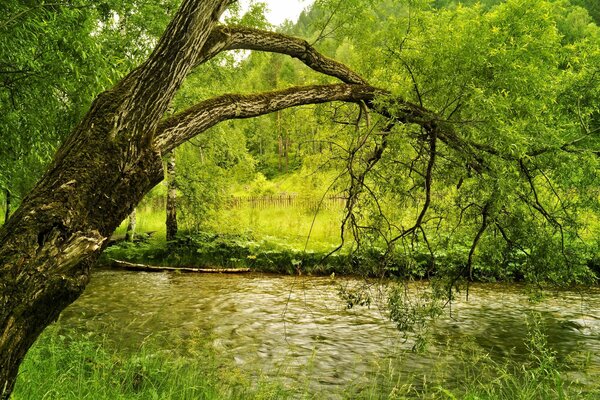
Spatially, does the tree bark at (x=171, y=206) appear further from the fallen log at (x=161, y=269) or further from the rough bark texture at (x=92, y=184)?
the rough bark texture at (x=92, y=184)

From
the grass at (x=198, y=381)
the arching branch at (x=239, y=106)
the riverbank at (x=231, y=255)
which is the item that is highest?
the arching branch at (x=239, y=106)

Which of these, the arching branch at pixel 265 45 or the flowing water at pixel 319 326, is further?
the flowing water at pixel 319 326

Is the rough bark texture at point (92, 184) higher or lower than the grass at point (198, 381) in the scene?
higher

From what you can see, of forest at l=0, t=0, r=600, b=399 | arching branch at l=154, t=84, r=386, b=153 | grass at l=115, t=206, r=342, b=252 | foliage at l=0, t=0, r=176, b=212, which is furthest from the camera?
grass at l=115, t=206, r=342, b=252

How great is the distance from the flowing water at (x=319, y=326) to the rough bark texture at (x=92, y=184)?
311 centimetres

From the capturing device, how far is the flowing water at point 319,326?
670 centimetres

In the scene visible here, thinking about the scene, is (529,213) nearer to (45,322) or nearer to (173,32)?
(173,32)

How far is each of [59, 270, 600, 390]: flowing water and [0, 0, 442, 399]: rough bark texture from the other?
3111 mm

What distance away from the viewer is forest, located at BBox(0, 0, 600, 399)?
130 inches

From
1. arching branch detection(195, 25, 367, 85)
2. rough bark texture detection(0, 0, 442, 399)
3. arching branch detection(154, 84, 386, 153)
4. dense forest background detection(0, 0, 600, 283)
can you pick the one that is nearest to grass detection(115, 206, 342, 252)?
dense forest background detection(0, 0, 600, 283)

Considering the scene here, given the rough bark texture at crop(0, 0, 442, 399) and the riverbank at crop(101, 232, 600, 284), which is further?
the riverbank at crop(101, 232, 600, 284)

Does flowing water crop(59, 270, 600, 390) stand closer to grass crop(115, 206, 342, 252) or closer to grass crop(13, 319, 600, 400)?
grass crop(13, 319, 600, 400)

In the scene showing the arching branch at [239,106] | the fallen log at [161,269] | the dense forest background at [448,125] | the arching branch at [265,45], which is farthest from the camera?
the fallen log at [161,269]

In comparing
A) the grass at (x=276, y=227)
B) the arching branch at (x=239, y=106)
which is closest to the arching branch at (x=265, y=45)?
the arching branch at (x=239, y=106)
